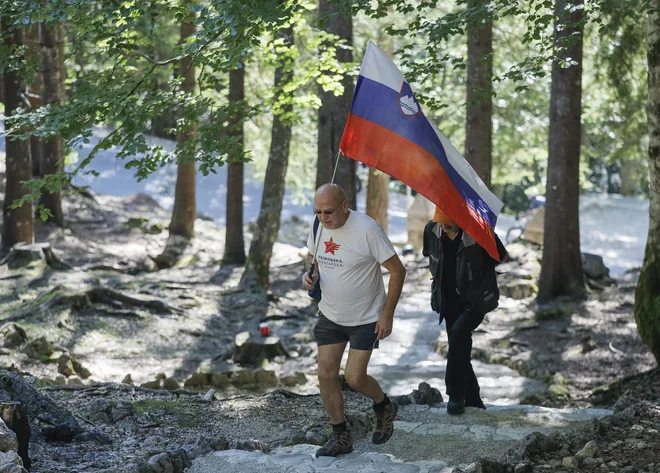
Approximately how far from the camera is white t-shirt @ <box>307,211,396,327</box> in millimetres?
6090

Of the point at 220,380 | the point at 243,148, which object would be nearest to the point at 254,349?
the point at 220,380

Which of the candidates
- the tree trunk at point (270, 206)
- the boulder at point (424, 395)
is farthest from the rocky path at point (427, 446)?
the tree trunk at point (270, 206)

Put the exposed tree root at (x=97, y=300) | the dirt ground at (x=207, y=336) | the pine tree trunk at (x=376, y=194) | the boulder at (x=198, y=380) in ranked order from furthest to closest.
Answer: the pine tree trunk at (x=376, y=194) < the exposed tree root at (x=97, y=300) < the boulder at (x=198, y=380) < the dirt ground at (x=207, y=336)

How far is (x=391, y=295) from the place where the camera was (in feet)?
19.8

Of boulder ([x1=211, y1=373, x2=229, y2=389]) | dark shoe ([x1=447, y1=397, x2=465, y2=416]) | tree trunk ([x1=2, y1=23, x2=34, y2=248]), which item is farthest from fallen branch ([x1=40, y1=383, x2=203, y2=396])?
tree trunk ([x1=2, y1=23, x2=34, y2=248])

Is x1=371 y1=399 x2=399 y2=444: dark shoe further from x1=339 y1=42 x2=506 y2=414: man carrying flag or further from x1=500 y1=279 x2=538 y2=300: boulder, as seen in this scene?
x1=500 y1=279 x2=538 y2=300: boulder

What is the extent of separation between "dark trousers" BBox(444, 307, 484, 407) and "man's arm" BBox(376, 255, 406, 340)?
4.90 ft

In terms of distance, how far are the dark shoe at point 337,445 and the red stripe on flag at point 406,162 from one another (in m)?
1.73

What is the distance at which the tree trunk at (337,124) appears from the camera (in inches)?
568

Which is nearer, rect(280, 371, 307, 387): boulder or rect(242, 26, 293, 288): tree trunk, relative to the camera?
rect(280, 371, 307, 387): boulder

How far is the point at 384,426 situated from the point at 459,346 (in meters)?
1.28

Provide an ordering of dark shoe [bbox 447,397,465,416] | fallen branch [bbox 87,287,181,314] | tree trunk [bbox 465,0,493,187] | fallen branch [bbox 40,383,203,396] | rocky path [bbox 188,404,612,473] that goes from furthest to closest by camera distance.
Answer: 1. tree trunk [bbox 465,0,493,187]
2. fallen branch [bbox 87,287,181,314]
3. fallen branch [bbox 40,383,203,396]
4. dark shoe [bbox 447,397,465,416]
5. rocky path [bbox 188,404,612,473]

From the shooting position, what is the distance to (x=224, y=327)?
15.3 metres

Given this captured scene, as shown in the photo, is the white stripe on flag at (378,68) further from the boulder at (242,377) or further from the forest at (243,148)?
the boulder at (242,377)
